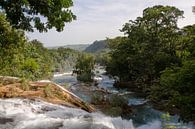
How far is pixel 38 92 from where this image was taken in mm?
14805

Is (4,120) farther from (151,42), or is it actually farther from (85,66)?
(85,66)

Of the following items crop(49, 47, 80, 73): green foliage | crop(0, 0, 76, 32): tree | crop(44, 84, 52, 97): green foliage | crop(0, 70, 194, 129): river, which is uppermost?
crop(0, 0, 76, 32): tree

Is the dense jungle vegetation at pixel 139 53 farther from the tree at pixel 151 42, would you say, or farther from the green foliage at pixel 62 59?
the green foliage at pixel 62 59

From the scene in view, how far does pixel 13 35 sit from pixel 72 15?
369cm

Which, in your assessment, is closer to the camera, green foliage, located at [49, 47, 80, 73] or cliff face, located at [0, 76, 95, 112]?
cliff face, located at [0, 76, 95, 112]

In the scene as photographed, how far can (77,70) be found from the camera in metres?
73.4

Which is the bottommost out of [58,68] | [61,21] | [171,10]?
[58,68]

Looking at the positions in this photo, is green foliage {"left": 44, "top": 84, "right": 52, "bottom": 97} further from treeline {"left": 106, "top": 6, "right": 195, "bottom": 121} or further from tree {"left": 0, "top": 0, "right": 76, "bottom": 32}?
treeline {"left": 106, "top": 6, "right": 195, "bottom": 121}

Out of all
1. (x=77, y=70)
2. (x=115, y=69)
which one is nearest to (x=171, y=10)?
(x=115, y=69)

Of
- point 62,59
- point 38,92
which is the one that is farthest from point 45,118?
point 62,59

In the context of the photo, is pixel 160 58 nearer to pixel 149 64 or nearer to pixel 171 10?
pixel 149 64

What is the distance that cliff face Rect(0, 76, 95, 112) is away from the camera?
562 inches

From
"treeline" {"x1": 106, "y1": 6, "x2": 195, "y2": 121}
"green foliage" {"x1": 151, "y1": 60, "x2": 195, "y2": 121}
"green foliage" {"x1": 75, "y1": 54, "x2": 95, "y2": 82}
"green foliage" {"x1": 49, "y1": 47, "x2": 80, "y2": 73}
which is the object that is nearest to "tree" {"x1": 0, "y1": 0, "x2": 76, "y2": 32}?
"green foliage" {"x1": 151, "y1": 60, "x2": 195, "y2": 121}

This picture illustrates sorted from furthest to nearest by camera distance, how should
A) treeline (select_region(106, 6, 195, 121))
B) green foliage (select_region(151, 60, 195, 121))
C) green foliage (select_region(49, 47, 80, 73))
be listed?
green foliage (select_region(49, 47, 80, 73))
treeline (select_region(106, 6, 195, 121))
green foliage (select_region(151, 60, 195, 121))
